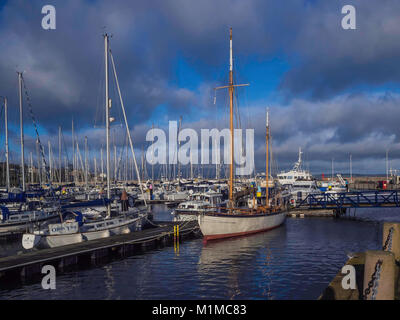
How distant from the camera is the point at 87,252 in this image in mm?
24719

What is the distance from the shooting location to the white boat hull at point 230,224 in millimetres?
31688

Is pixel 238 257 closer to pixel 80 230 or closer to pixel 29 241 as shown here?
pixel 80 230

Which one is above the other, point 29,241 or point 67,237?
point 29,241

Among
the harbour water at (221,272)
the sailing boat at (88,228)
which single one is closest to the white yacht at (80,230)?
the sailing boat at (88,228)

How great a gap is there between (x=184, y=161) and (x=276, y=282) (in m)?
70.2

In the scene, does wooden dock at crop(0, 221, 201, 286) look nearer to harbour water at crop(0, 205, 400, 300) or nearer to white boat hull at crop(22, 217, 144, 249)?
white boat hull at crop(22, 217, 144, 249)

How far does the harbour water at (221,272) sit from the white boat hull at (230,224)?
2.88 ft

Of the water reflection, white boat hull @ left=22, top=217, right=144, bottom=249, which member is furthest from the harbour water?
white boat hull @ left=22, top=217, right=144, bottom=249

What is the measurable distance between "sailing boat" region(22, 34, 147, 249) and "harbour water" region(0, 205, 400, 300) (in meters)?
4.58

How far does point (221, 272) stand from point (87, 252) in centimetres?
997

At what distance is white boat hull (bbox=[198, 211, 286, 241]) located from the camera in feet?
104

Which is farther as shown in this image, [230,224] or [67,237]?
[230,224]

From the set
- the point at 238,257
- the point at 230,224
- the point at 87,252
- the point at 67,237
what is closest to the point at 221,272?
the point at 238,257
